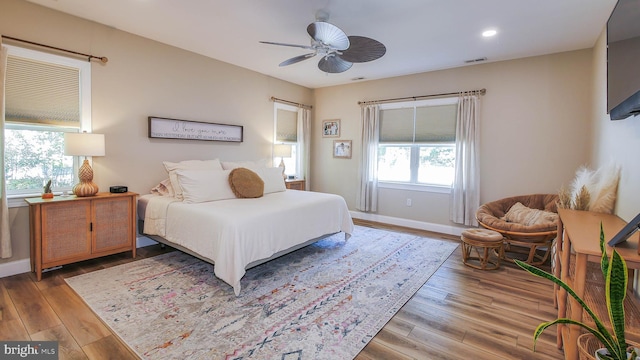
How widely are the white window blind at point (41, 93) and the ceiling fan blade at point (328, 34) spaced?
2.71m

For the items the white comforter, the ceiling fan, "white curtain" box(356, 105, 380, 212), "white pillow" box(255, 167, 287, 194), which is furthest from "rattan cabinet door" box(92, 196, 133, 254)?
"white curtain" box(356, 105, 380, 212)

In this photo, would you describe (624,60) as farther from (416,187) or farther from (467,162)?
(416,187)

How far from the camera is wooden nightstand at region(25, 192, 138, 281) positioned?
2.86m

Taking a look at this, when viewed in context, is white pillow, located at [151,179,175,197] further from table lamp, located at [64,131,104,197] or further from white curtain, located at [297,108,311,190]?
white curtain, located at [297,108,311,190]

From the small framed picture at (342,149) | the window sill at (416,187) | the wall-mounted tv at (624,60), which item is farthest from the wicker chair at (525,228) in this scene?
the small framed picture at (342,149)

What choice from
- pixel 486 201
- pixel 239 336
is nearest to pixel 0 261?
pixel 239 336

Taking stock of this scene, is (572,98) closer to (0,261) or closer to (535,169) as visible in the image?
(535,169)

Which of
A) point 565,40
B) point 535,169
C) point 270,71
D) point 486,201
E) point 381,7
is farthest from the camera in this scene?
point 270,71

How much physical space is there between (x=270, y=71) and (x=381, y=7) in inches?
108

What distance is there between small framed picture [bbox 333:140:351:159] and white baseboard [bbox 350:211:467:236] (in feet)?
3.79

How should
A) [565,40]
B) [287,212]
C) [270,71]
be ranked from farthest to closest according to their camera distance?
[270,71] → [565,40] → [287,212]

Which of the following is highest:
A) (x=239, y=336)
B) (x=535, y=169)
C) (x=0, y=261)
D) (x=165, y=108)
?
(x=165, y=108)

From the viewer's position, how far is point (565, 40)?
360cm

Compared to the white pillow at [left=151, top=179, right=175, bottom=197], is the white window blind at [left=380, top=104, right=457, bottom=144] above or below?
above
